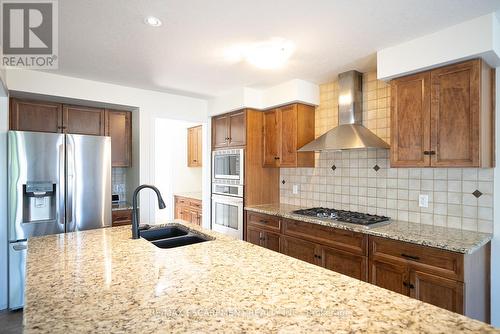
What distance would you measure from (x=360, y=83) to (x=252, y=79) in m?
1.17

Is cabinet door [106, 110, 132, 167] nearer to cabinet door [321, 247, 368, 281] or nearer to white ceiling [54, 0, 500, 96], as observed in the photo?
white ceiling [54, 0, 500, 96]

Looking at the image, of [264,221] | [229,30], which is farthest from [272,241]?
[229,30]

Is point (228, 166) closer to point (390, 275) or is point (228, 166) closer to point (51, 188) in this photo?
point (51, 188)

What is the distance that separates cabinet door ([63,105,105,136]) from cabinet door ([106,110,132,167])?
0.09 meters

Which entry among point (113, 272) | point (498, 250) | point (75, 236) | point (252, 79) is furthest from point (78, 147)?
point (498, 250)

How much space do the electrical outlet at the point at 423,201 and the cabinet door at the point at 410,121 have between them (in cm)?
42

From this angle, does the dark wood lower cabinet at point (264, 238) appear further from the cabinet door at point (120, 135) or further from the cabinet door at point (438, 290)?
the cabinet door at point (120, 135)

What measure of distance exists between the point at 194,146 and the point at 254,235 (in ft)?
8.75

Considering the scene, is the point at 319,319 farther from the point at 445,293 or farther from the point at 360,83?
the point at 360,83

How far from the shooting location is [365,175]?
9.59 feet

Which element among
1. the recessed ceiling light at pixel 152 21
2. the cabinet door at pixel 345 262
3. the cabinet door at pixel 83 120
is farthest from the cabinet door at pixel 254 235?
the recessed ceiling light at pixel 152 21

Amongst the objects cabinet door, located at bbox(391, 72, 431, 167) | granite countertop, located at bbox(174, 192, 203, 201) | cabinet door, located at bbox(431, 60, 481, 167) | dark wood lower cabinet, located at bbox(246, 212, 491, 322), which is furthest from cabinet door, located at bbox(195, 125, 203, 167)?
cabinet door, located at bbox(431, 60, 481, 167)

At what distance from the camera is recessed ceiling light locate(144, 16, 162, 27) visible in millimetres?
1872

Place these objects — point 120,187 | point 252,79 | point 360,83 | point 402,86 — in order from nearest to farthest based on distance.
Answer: point 402,86 → point 360,83 → point 252,79 → point 120,187
